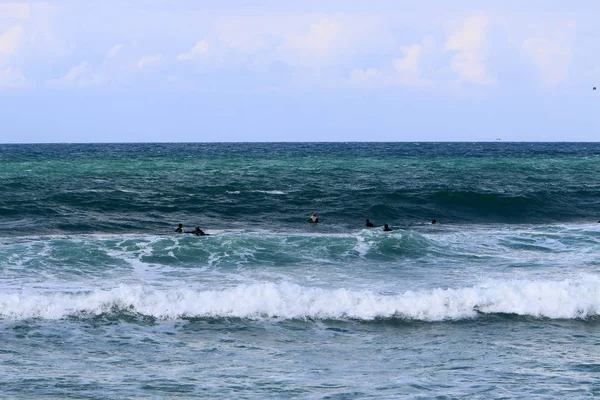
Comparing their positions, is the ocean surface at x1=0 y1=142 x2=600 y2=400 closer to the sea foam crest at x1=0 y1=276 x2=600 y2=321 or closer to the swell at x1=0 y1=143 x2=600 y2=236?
the sea foam crest at x1=0 y1=276 x2=600 y2=321

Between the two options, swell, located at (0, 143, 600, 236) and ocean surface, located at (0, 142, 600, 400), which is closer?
ocean surface, located at (0, 142, 600, 400)

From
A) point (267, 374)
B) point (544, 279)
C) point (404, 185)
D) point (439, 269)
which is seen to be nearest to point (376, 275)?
point (439, 269)

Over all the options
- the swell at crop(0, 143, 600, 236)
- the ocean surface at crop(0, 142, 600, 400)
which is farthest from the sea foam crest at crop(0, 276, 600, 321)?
the swell at crop(0, 143, 600, 236)

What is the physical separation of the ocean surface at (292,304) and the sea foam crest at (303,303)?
0.14 feet

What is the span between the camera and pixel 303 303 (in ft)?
52.5

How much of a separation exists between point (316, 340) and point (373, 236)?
11.0 meters

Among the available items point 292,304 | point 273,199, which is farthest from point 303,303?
point 273,199

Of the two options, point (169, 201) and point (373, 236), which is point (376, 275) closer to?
point (373, 236)

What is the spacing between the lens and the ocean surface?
1148cm

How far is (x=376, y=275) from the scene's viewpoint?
19578mm

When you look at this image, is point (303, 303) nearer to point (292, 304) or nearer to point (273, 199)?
point (292, 304)

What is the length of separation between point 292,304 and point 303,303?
23cm

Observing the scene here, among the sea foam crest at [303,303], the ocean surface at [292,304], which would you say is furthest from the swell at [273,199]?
the sea foam crest at [303,303]

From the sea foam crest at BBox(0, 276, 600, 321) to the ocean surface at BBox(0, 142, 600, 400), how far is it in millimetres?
42
